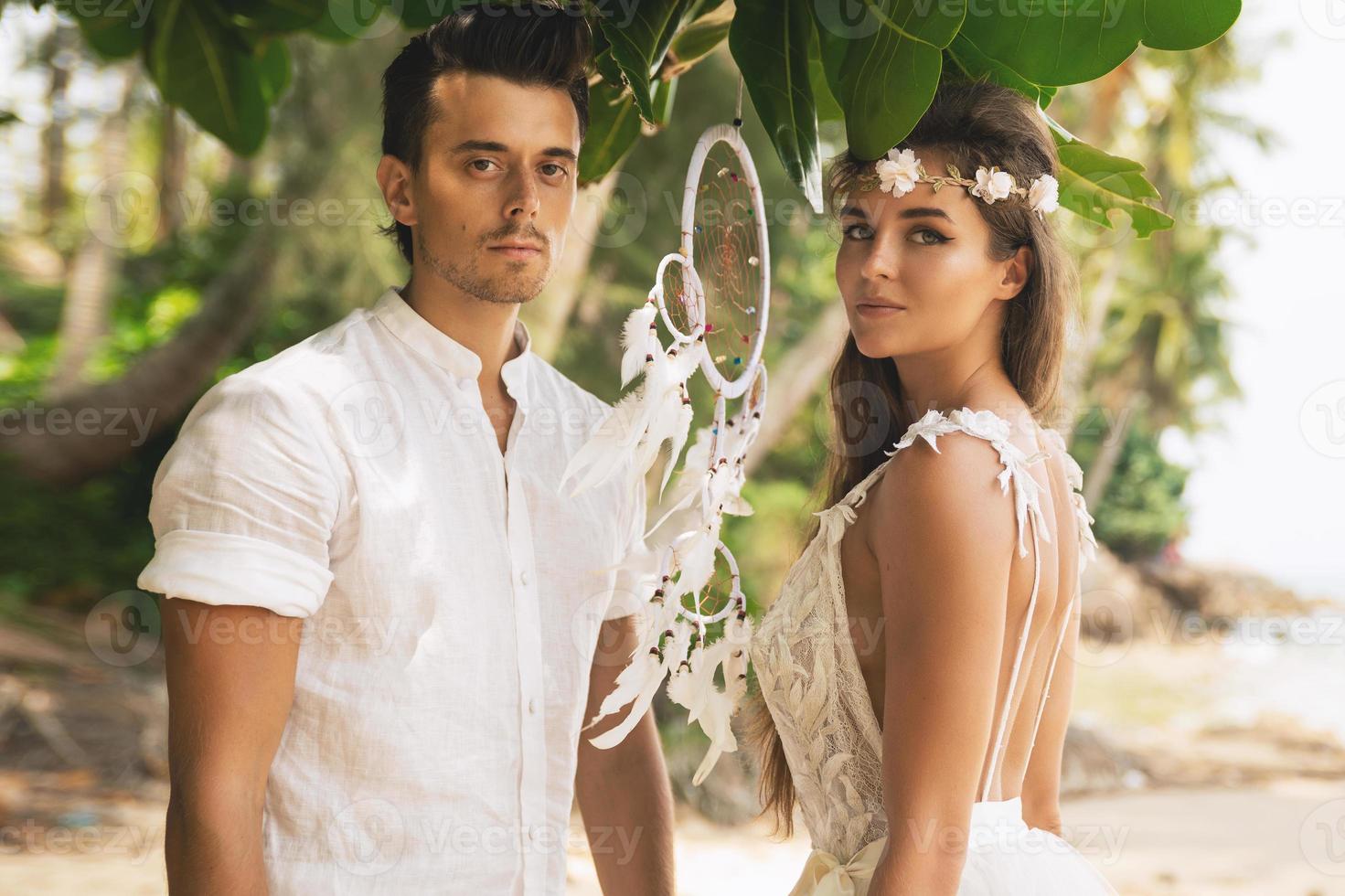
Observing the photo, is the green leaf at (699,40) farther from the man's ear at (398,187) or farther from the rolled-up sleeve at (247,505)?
the rolled-up sleeve at (247,505)

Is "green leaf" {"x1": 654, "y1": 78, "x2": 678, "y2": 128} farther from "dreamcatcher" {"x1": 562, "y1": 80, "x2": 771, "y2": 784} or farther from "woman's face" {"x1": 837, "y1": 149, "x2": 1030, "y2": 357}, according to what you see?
"woman's face" {"x1": 837, "y1": 149, "x2": 1030, "y2": 357}

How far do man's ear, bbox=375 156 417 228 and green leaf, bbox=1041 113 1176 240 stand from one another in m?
1.02

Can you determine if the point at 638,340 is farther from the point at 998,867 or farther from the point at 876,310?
the point at 998,867

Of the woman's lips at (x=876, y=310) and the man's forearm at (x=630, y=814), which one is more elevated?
the woman's lips at (x=876, y=310)

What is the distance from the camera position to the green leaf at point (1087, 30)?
1.45 m

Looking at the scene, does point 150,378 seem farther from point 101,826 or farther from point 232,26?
point 232,26

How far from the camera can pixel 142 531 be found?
10.4m

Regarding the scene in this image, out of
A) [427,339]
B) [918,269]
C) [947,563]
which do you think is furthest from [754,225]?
[947,563]

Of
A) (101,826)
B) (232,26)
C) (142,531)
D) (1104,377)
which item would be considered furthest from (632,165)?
(1104,377)

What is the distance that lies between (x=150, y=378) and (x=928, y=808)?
943 cm

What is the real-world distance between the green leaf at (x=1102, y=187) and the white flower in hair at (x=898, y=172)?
0.84 ft

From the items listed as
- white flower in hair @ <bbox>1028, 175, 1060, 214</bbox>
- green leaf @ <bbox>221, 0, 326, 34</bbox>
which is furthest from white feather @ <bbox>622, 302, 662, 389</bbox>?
green leaf @ <bbox>221, 0, 326, 34</bbox>

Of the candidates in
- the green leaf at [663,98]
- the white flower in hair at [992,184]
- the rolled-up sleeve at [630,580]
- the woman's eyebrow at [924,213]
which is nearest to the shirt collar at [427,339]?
the rolled-up sleeve at [630,580]

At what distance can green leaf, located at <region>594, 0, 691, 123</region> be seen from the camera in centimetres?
152
